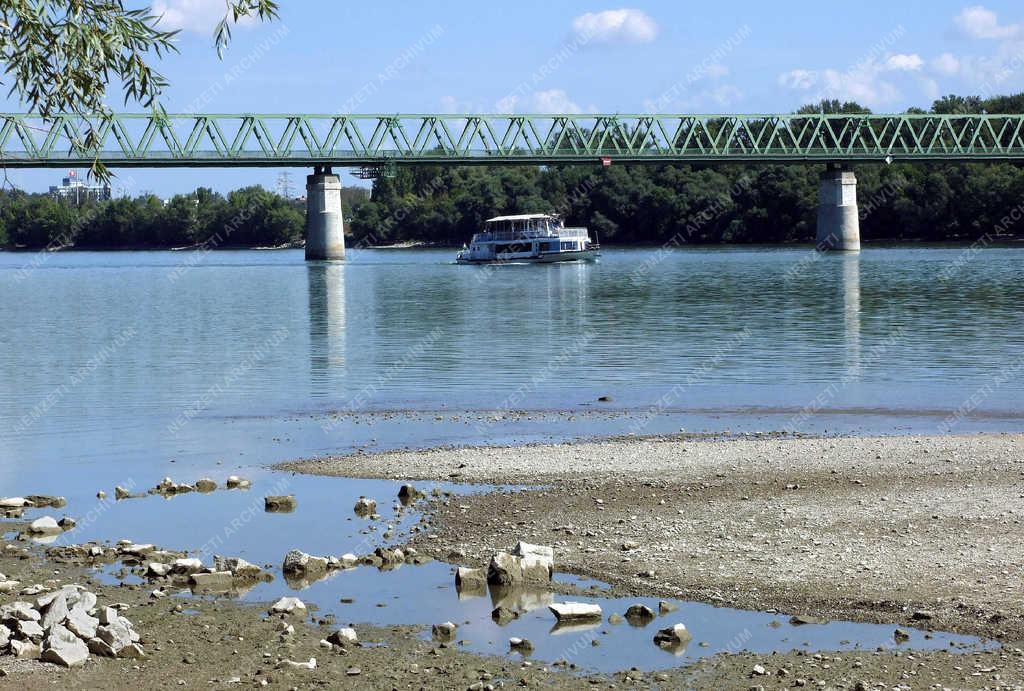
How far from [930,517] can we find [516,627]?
6.58 metres

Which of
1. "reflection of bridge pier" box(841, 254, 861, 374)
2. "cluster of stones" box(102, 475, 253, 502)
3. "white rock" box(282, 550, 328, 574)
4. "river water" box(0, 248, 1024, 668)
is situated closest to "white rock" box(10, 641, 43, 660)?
"river water" box(0, 248, 1024, 668)

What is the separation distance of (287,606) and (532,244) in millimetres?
133976

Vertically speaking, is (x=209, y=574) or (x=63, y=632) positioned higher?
(x=63, y=632)

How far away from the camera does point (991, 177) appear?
18950cm

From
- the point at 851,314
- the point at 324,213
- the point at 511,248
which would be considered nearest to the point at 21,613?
the point at 851,314

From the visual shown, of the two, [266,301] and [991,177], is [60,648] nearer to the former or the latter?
[266,301]

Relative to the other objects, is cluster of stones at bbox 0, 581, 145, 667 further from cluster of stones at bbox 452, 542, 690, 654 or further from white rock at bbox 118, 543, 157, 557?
white rock at bbox 118, 543, 157, 557

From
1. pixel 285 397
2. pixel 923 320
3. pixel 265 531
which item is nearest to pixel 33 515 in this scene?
pixel 265 531

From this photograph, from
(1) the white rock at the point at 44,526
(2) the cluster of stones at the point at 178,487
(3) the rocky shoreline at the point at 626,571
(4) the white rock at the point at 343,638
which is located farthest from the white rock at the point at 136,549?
(4) the white rock at the point at 343,638

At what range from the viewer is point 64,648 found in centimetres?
1325

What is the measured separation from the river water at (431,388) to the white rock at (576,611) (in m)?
0.21

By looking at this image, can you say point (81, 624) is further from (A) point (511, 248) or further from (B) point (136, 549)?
(A) point (511, 248)

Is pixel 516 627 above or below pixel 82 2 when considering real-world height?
below

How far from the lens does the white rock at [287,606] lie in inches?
594
